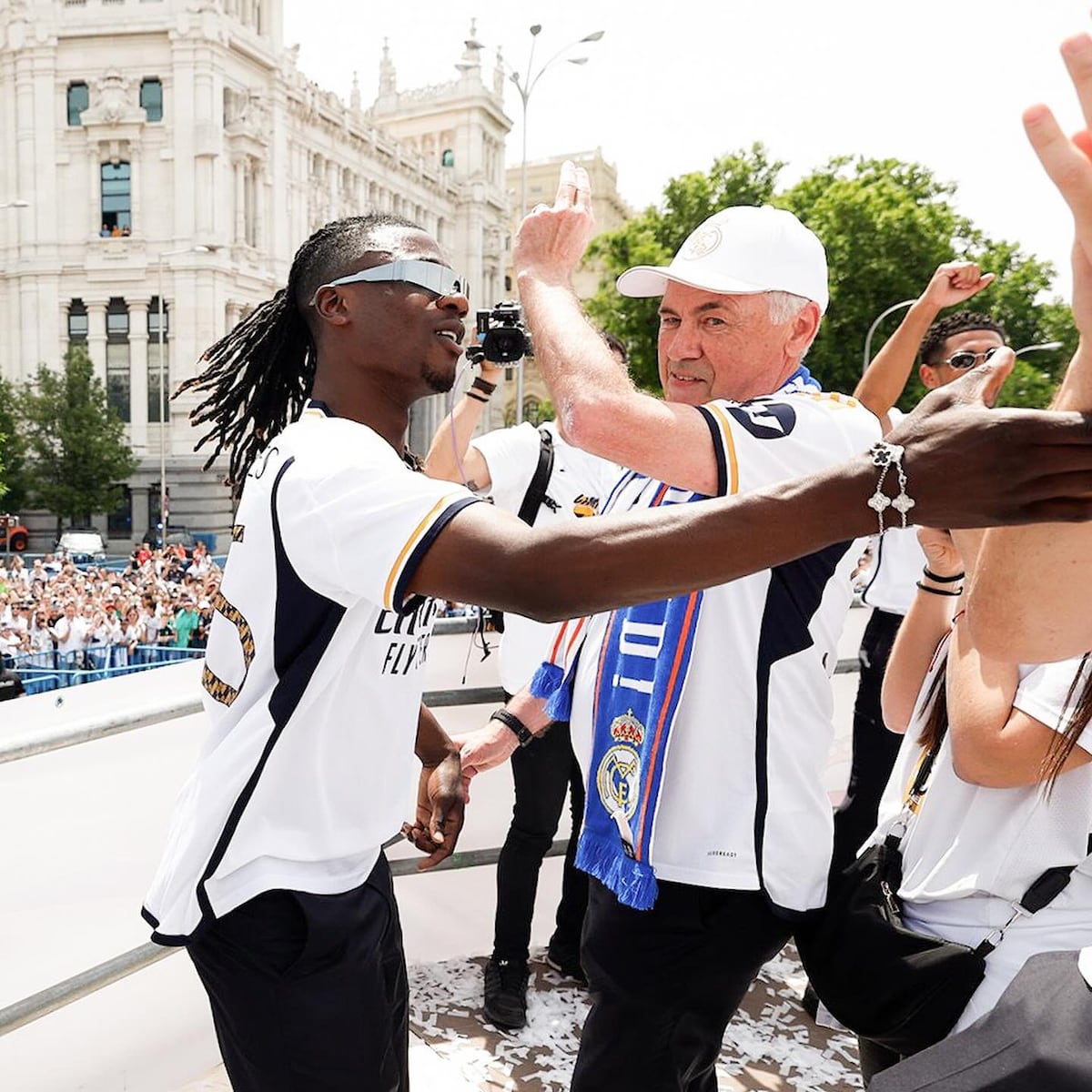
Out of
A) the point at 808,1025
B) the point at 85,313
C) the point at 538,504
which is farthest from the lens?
the point at 85,313

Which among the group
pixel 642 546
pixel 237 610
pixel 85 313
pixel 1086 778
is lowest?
pixel 1086 778

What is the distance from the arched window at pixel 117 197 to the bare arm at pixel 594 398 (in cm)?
4382

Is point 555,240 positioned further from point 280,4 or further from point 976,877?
point 280,4

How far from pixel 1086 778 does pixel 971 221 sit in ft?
106

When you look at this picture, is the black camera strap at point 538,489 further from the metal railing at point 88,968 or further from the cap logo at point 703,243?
the cap logo at point 703,243

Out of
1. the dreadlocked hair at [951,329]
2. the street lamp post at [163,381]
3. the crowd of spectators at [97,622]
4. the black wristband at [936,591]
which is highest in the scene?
the street lamp post at [163,381]

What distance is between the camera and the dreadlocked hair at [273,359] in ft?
7.13

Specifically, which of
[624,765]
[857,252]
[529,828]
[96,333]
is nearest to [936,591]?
[624,765]

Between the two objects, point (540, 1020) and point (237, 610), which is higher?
point (237, 610)

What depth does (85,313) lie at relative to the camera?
41344mm

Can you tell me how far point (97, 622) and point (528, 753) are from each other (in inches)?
547

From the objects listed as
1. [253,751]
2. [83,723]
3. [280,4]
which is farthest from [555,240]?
[280,4]

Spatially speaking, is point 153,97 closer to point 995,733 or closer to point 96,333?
point 96,333

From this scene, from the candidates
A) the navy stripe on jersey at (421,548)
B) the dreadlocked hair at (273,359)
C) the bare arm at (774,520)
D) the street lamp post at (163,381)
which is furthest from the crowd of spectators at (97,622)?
the street lamp post at (163,381)
